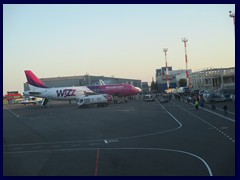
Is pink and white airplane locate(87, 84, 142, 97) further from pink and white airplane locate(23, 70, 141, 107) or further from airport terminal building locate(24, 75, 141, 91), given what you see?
airport terminal building locate(24, 75, 141, 91)

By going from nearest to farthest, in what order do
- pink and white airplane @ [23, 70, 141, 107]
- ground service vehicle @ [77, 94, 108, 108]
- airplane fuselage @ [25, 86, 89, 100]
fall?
ground service vehicle @ [77, 94, 108, 108], airplane fuselage @ [25, 86, 89, 100], pink and white airplane @ [23, 70, 141, 107]

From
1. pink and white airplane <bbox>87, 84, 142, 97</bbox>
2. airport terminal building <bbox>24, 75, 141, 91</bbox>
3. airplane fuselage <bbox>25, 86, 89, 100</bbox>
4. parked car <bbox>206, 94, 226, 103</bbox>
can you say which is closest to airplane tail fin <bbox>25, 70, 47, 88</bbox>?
airplane fuselage <bbox>25, 86, 89, 100</bbox>

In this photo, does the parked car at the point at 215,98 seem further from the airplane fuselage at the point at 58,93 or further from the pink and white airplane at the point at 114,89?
the airplane fuselage at the point at 58,93

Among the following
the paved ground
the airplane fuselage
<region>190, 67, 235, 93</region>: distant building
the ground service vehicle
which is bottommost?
the paved ground

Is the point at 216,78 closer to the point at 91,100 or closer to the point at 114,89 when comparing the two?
the point at 114,89

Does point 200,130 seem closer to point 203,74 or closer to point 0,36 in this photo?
point 0,36

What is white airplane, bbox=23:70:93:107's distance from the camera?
73062mm

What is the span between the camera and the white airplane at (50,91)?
240 feet

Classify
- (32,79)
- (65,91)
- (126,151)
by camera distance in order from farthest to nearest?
1. (32,79)
2. (65,91)
3. (126,151)

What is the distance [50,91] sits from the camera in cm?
7312

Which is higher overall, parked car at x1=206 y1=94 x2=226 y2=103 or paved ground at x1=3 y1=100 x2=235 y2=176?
parked car at x1=206 y1=94 x2=226 y2=103

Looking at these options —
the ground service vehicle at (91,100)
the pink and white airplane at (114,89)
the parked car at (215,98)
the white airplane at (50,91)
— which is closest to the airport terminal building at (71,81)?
the white airplane at (50,91)

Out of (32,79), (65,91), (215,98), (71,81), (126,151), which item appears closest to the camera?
(126,151)

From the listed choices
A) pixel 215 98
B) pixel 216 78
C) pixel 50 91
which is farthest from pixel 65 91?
pixel 216 78
